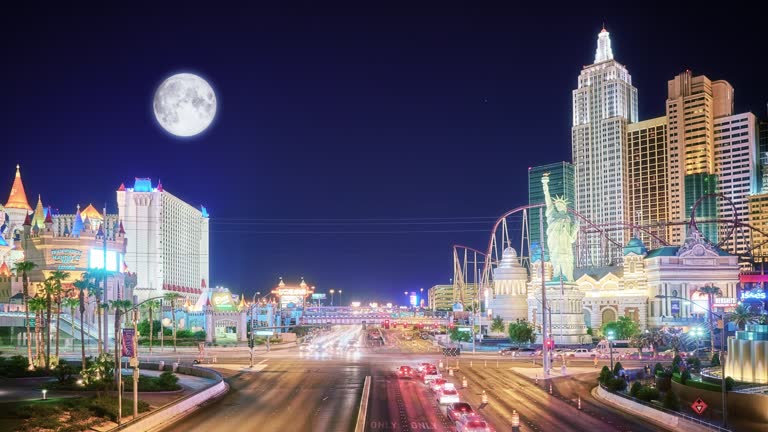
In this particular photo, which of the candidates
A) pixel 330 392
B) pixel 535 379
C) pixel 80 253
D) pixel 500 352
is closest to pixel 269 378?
Result: pixel 330 392

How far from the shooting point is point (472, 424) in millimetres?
35625

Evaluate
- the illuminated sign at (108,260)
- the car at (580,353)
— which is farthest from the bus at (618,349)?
the illuminated sign at (108,260)

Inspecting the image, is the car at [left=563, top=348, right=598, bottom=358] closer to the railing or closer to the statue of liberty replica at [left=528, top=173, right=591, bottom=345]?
the statue of liberty replica at [left=528, top=173, right=591, bottom=345]

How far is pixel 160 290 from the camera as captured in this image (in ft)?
636

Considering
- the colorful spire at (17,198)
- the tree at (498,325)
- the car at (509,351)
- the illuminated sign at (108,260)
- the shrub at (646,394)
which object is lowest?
the car at (509,351)

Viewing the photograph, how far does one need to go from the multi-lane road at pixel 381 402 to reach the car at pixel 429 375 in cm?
90

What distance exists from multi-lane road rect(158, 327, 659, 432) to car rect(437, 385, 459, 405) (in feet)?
2.37

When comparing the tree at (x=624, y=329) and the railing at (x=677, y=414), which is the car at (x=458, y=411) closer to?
the railing at (x=677, y=414)

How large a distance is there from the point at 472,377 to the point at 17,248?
124713 millimetres

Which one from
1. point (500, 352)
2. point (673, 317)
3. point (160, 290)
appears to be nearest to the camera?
point (500, 352)

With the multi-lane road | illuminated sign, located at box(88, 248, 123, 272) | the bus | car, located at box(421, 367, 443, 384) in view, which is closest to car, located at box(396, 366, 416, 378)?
the multi-lane road

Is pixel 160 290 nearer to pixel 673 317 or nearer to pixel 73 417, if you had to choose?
pixel 673 317

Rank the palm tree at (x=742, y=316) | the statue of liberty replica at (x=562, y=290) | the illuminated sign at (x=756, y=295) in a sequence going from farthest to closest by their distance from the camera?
the statue of liberty replica at (x=562, y=290)
the illuminated sign at (x=756, y=295)
the palm tree at (x=742, y=316)

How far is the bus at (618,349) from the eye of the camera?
101m
